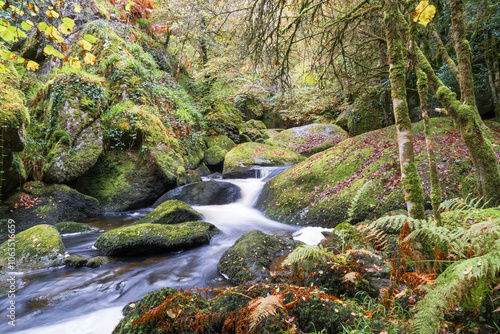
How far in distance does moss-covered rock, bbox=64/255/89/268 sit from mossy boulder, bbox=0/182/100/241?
256 cm

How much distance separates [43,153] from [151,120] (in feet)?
12.1

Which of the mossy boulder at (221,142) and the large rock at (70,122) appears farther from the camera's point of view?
the mossy boulder at (221,142)

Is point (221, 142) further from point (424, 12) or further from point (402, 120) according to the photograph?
point (424, 12)

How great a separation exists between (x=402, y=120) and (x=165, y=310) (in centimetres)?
281

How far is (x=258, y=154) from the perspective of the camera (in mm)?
13359

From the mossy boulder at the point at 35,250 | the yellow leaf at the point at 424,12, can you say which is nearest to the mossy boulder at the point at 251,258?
the mossy boulder at the point at 35,250

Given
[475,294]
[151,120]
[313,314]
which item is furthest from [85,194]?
[475,294]

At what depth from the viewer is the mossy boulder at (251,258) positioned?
377cm

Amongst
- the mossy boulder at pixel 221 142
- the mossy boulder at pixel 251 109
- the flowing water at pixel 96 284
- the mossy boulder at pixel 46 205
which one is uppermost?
the mossy boulder at pixel 251 109

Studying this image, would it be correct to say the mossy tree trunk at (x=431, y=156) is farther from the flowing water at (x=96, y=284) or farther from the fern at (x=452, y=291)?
the flowing water at (x=96, y=284)

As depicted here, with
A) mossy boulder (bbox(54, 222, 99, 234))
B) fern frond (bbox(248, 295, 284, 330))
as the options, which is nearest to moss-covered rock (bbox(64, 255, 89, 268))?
mossy boulder (bbox(54, 222, 99, 234))

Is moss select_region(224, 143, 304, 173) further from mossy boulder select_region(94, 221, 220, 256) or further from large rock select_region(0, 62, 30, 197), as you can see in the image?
large rock select_region(0, 62, 30, 197)

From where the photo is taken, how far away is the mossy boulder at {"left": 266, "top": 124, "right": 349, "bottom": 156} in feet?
49.3

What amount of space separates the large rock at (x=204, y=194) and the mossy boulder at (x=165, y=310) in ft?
22.7
